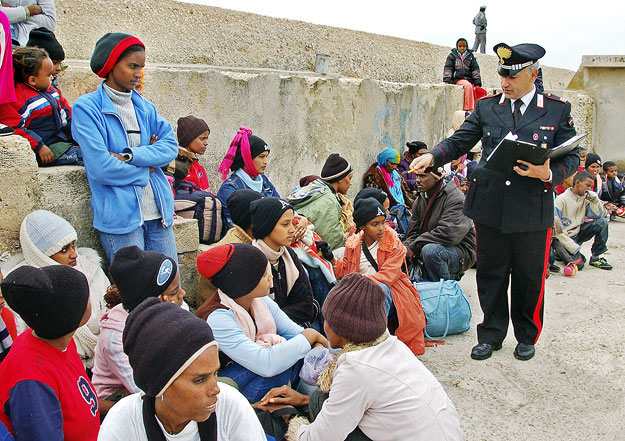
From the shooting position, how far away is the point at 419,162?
3.83 metres

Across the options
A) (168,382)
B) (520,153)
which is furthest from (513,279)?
(168,382)

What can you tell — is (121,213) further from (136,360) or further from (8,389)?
(136,360)

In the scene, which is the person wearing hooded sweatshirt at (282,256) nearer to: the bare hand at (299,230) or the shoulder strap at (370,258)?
the bare hand at (299,230)

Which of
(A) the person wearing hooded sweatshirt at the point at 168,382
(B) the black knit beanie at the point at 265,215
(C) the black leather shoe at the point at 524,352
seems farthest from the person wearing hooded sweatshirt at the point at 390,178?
(A) the person wearing hooded sweatshirt at the point at 168,382

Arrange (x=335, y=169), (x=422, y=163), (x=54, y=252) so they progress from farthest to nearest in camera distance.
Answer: (x=335, y=169) < (x=422, y=163) < (x=54, y=252)

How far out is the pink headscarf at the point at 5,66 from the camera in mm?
3193

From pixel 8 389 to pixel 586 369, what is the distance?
3.43 meters

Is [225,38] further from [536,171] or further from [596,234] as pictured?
[536,171]

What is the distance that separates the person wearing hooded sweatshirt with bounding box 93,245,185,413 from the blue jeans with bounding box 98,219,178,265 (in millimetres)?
745

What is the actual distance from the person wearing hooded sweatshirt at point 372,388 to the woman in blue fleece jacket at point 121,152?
156 cm

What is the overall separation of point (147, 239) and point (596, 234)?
5.22 m

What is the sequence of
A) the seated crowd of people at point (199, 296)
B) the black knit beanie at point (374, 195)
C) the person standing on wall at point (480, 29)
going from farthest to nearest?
the person standing on wall at point (480, 29) < the black knit beanie at point (374, 195) < the seated crowd of people at point (199, 296)

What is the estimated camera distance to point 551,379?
12.0 feet

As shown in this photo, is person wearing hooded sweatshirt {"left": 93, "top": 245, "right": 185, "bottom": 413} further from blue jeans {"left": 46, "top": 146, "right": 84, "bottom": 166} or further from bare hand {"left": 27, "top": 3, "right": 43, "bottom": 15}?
bare hand {"left": 27, "top": 3, "right": 43, "bottom": 15}
